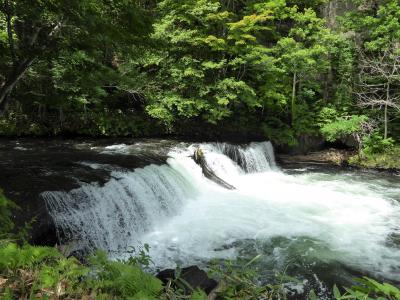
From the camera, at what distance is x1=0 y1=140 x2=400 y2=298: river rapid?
22.5 feet

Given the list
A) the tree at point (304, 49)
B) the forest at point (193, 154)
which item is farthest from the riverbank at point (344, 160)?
the tree at point (304, 49)

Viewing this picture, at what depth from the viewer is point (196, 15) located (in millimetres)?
14945

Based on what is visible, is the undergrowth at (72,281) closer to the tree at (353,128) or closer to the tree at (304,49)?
the tree at (304,49)

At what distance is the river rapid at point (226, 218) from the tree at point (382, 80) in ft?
16.3

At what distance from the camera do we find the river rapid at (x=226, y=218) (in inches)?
270

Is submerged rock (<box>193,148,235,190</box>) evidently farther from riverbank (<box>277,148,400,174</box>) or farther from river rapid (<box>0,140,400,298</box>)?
riverbank (<box>277,148,400,174</box>)

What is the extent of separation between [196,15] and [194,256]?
1100 centimetres

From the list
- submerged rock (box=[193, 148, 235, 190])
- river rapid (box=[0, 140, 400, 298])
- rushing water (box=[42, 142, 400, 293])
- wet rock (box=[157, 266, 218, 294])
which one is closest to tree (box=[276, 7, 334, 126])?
river rapid (box=[0, 140, 400, 298])

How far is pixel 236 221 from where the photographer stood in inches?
356

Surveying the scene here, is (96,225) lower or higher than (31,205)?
lower

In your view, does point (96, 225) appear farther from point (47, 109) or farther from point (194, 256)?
point (47, 109)

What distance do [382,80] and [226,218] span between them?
13420 mm

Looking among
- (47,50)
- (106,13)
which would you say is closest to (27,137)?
(47,50)

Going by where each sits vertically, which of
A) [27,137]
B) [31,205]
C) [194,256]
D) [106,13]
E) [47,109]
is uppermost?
[106,13]
